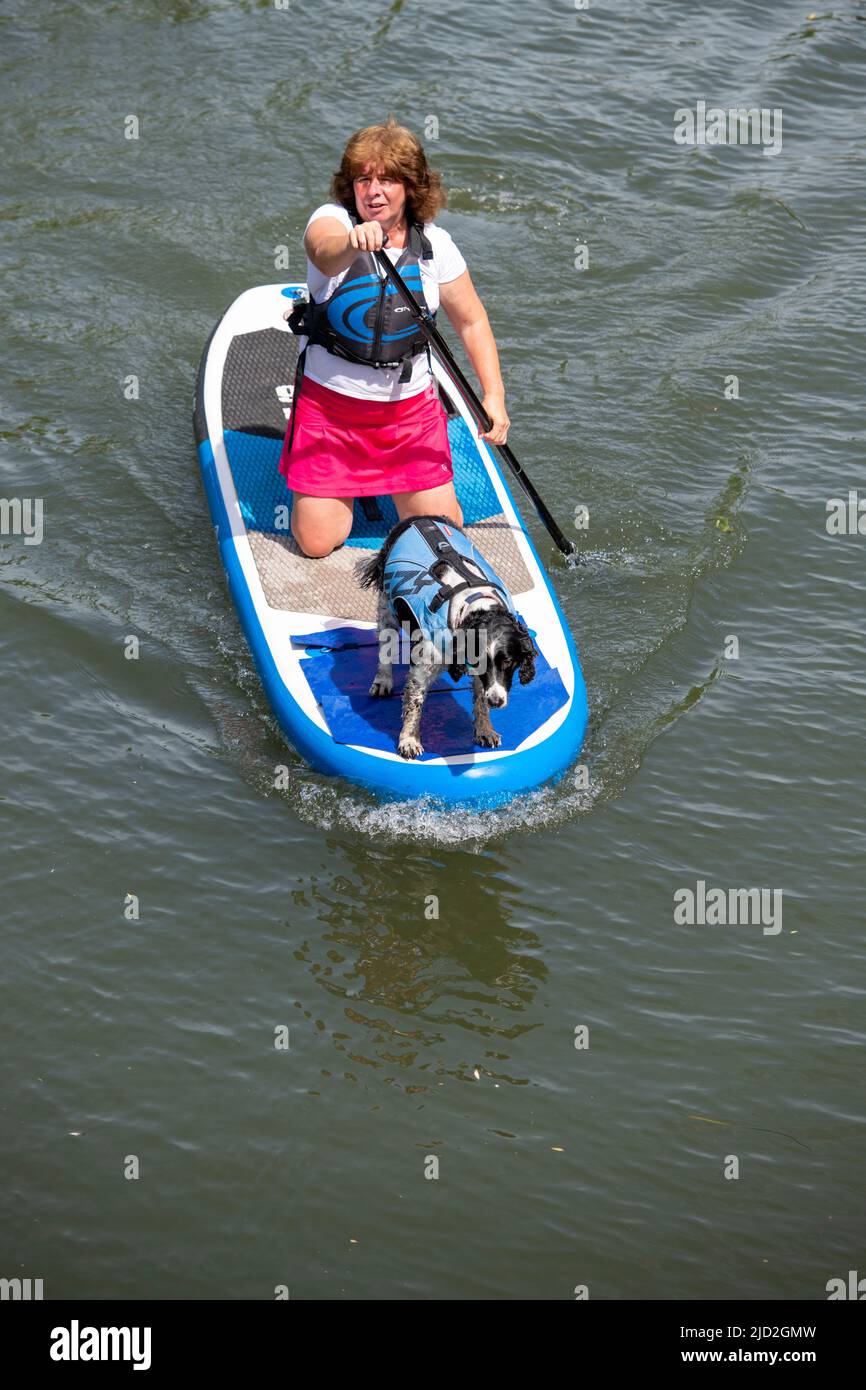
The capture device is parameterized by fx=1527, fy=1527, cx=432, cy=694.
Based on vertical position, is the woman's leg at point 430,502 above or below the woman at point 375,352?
below

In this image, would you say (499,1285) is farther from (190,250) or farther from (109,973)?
(190,250)

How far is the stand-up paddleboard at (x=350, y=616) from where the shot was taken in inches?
270

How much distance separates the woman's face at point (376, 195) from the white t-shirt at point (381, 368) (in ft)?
0.71

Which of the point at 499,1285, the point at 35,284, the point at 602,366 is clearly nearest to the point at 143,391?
the point at 35,284

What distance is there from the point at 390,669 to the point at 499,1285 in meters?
2.92

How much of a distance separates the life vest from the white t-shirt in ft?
0.11

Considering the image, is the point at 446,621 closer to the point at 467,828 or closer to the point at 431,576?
the point at 431,576

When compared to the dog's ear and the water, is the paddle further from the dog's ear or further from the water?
the water

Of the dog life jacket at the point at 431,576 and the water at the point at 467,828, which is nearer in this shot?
the water at the point at 467,828

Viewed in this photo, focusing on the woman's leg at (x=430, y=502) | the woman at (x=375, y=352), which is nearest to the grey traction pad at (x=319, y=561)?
the woman at (x=375, y=352)

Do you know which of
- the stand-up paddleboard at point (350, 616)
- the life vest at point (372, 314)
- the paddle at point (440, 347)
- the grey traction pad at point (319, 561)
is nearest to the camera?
the stand-up paddleboard at point (350, 616)

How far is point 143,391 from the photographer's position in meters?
10.2

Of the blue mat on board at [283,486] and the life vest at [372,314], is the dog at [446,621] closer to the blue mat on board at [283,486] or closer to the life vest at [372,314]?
the life vest at [372,314]

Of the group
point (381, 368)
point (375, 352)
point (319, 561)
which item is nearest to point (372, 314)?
point (375, 352)
